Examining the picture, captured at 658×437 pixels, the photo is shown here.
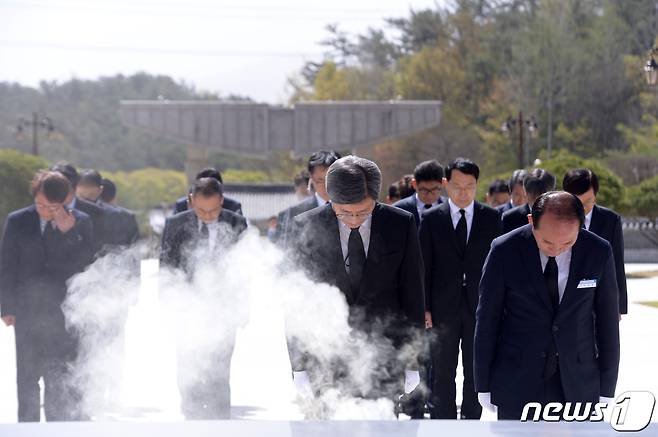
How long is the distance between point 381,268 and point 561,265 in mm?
763

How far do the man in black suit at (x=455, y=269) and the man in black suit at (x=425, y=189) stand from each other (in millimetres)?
353

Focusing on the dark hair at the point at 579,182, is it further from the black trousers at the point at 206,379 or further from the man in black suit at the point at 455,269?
the black trousers at the point at 206,379

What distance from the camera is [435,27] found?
215 ft

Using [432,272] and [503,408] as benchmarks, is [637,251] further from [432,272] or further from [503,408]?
[503,408]

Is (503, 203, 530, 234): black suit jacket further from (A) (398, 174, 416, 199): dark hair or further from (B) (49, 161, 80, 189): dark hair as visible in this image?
(B) (49, 161, 80, 189): dark hair

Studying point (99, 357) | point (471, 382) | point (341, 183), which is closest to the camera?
point (341, 183)

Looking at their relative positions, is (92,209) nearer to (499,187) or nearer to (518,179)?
(518,179)

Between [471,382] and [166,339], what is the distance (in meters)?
5.78

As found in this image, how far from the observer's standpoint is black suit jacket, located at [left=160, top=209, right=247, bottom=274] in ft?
22.6

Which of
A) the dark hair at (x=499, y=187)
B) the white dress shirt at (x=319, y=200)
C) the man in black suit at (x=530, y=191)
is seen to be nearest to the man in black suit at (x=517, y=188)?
the man in black suit at (x=530, y=191)

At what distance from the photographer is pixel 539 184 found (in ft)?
24.3

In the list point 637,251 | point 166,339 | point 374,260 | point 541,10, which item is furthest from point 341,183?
point 541,10

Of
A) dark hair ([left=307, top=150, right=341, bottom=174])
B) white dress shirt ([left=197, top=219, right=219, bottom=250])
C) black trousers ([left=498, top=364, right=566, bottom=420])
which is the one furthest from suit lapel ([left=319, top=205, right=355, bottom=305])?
white dress shirt ([left=197, top=219, right=219, bottom=250])

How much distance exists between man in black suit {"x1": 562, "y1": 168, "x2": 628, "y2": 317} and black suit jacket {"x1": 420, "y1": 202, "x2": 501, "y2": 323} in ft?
1.98
